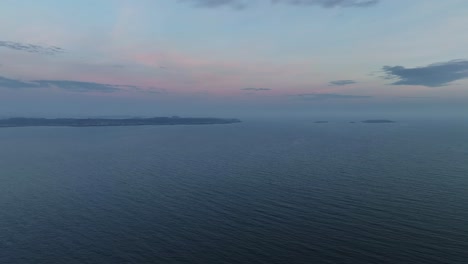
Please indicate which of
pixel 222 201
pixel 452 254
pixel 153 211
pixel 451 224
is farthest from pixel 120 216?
pixel 451 224

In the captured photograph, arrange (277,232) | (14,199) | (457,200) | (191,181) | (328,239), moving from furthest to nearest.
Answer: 1. (191,181)
2. (14,199)
3. (457,200)
4. (277,232)
5. (328,239)

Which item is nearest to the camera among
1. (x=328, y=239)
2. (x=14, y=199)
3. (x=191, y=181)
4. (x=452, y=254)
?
(x=452, y=254)

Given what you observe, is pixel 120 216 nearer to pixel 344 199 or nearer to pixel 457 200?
pixel 344 199

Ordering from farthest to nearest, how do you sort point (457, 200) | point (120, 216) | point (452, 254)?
point (457, 200) → point (120, 216) → point (452, 254)

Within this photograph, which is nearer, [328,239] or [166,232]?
[328,239]

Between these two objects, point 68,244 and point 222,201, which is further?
point 222,201

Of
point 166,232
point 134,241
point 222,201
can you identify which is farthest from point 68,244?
point 222,201

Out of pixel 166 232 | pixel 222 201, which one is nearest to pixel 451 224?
pixel 222 201

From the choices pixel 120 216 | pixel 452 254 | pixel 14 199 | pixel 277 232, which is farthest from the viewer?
pixel 14 199

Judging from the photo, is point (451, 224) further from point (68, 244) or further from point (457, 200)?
point (68, 244)
